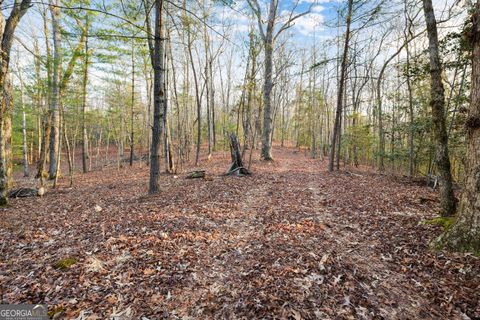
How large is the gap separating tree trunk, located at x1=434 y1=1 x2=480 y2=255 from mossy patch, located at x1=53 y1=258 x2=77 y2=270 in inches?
235

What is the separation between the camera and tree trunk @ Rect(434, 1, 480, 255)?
10.6 ft

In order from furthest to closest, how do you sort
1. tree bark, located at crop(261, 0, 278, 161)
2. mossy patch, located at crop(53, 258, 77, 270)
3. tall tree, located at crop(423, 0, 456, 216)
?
tree bark, located at crop(261, 0, 278, 161) < tall tree, located at crop(423, 0, 456, 216) < mossy patch, located at crop(53, 258, 77, 270)

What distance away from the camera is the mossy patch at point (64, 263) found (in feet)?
10.9

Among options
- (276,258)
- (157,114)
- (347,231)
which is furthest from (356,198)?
(157,114)

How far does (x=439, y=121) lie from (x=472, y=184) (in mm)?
1817

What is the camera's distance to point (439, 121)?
4.51 metres

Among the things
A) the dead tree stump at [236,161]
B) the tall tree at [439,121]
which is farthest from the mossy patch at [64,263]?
the dead tree stump at [236,161]

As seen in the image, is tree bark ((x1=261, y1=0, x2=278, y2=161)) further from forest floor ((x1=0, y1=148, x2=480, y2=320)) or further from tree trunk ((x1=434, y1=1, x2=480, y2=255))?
tree trunk ((x1=434, y1=1, x2=480, y2=255))

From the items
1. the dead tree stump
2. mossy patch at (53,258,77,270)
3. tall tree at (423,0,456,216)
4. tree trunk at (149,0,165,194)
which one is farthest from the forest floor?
the dead tree stump

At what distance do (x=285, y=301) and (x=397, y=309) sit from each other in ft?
4.33

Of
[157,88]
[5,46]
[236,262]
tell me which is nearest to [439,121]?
[236,262]

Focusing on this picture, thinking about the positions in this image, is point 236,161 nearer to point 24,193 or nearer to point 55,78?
point 24,193

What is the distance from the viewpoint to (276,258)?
3.64 m

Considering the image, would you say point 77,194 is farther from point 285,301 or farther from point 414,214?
point 414,214
